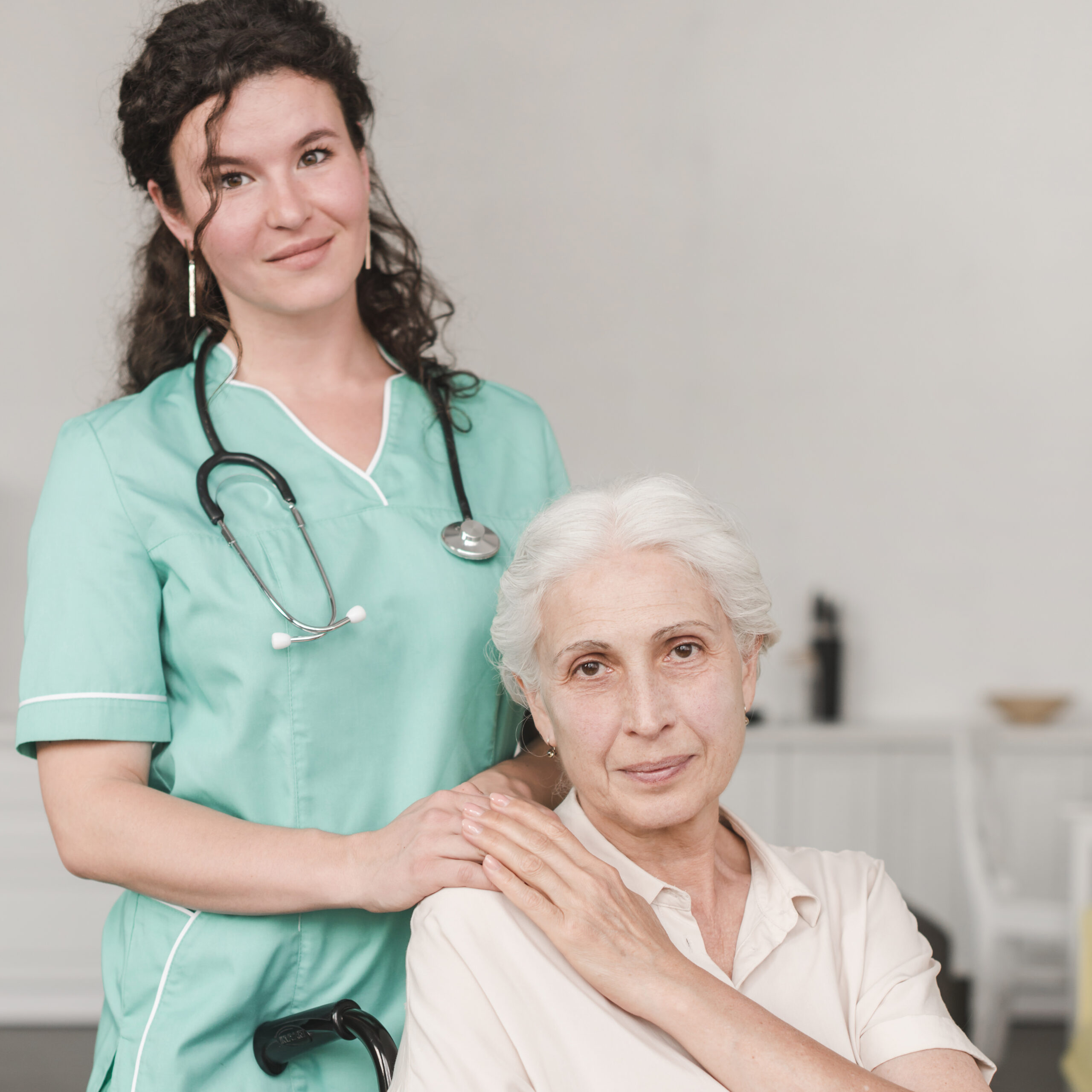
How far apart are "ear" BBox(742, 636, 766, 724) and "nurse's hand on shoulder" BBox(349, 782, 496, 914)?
0.24 m

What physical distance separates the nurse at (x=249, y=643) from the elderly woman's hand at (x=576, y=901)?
38 millimetres

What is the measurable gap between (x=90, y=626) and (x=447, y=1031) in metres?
0.54

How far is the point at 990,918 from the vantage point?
3275 mm

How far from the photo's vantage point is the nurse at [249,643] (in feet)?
3.83

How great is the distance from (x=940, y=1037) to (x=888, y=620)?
9.99 feet

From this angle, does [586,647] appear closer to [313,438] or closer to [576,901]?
[576,901]

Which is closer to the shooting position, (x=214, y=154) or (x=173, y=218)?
(x=214, y=154)

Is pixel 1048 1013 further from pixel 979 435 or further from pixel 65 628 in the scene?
pixel 65 628

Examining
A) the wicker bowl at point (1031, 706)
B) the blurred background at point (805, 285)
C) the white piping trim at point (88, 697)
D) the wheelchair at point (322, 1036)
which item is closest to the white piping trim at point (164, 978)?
the wheelchair at point (322, 1036)

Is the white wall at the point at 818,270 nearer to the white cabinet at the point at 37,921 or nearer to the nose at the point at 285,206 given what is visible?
the white cabinet at the point at 37,921

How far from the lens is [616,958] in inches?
42.6

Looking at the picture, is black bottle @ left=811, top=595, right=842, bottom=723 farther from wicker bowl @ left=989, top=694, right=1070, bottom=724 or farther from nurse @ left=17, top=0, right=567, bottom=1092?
nurse @ left=17, top=0, right=567, bottom=1092

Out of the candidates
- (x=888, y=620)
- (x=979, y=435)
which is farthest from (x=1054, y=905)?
(x=979, y=435)

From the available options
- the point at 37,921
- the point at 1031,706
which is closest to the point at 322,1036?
the point at 37,921
